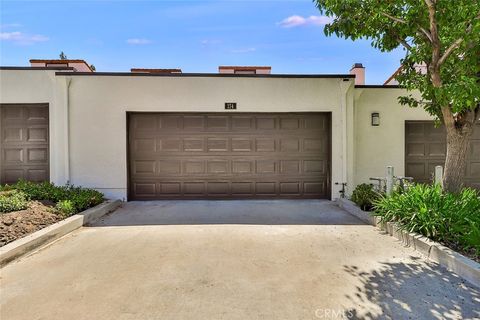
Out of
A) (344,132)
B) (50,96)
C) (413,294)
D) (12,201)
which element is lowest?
(413,294)

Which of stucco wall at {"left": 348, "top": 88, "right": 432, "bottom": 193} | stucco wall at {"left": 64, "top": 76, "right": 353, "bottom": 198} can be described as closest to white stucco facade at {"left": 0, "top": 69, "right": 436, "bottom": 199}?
stucco wall at {"left": 64, "top": 76, "right": 353, "bottom": 198}

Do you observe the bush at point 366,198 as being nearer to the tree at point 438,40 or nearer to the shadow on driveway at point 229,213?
the shadow on driveway at point 229,213

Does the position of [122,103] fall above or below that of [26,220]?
above

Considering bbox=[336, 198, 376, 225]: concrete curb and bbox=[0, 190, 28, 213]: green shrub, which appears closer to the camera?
bbox=[0, 190, 28, 213]: green shrub

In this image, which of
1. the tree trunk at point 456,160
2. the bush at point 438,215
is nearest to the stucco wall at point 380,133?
the tree trunk at point 456,160

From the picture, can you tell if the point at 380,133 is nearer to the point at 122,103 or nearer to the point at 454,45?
the point at 454,45

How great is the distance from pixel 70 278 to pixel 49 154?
17.8 ft

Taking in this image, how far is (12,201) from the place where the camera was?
5078mm

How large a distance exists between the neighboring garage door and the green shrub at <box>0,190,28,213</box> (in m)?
8.82

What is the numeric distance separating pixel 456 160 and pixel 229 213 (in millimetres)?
4267

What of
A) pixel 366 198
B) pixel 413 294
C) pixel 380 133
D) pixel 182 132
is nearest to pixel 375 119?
pixel 380 133

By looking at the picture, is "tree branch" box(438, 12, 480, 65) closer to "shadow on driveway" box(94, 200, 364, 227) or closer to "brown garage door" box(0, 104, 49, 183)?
"shadow on driveway" box(94, 200, 364, 227)

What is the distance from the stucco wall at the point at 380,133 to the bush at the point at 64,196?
6.52 meters

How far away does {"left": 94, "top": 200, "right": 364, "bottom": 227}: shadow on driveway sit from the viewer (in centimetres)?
552
